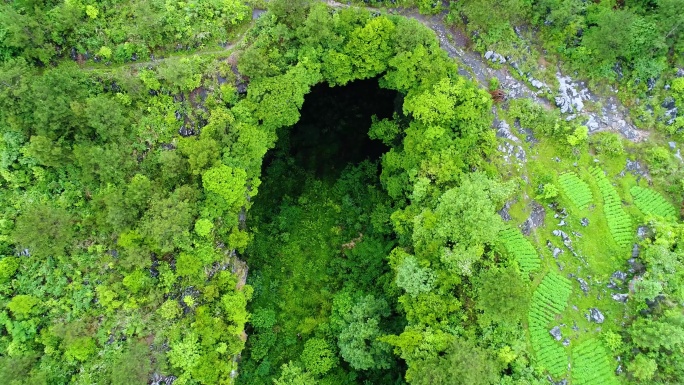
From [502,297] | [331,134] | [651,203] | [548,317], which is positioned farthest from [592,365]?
[331,134]

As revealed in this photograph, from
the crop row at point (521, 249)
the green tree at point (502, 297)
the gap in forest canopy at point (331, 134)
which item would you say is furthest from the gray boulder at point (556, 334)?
the gap in forest canopy at point (331, 134)

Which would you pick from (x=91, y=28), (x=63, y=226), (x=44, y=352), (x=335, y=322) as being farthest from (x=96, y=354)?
(x=91, y=28)

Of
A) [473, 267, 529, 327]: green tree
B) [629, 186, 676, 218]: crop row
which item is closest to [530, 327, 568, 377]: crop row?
[473, 267, 529, 327]: green tree

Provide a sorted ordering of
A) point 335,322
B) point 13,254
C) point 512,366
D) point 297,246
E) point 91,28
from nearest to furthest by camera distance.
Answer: point 512,366
point 13,254
point 91,28
point 335,322
point 297,246

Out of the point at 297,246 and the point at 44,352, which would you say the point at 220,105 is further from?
the point at 44,352

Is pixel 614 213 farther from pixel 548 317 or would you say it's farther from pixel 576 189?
pixel 548 317

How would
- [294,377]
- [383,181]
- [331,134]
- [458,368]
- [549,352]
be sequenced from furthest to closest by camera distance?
[331,134]
[383,181]
[294,377]
[549,352]
[458,368]

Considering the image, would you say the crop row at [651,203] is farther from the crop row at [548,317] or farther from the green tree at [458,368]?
the green tree at [458,368]
